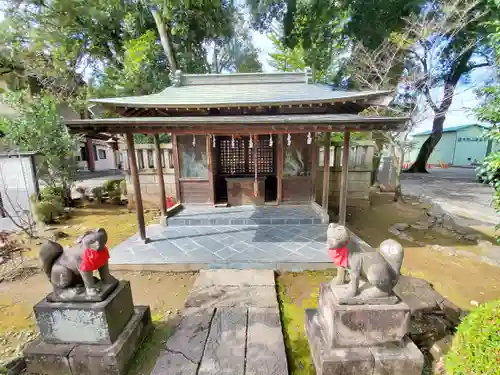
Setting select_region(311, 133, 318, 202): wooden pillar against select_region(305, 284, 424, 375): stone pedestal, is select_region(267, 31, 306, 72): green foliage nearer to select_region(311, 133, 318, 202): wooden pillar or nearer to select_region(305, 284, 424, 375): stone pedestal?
select_region(311, 133, 318, 202): wooden pillar

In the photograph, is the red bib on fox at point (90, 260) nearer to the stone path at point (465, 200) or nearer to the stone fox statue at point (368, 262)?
the stone fox statue at point (368, 262)

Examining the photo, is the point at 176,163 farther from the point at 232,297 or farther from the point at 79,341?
the point at 79,341

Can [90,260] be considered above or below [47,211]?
above

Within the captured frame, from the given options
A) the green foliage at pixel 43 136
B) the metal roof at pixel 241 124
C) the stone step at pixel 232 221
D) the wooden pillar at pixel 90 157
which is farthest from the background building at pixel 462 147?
the wooden pillar at pixel 90 157

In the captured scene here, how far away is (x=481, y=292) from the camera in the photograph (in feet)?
13.2

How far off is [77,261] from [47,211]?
6.88 meters

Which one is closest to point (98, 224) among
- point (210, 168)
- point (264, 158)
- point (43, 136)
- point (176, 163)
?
point (176, 163)

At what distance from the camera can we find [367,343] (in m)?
2.41

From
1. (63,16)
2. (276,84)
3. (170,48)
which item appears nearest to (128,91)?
(170,48)

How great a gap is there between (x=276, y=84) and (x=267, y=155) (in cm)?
260

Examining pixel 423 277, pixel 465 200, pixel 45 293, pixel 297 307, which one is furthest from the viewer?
pixel 465 200

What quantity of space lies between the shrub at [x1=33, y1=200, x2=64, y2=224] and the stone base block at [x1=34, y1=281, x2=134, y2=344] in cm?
647

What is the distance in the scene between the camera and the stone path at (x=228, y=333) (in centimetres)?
255

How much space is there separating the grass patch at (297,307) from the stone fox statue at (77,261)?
2.46 meters
